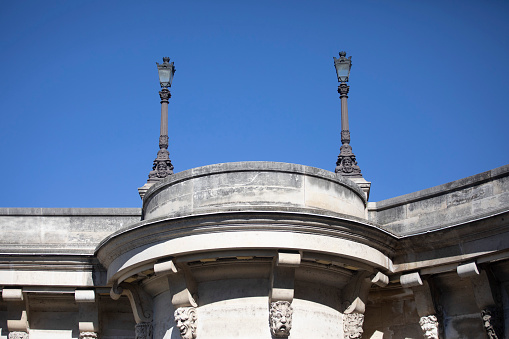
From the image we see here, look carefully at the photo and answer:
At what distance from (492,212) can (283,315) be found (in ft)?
14.6

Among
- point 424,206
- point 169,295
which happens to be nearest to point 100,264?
point 169,295

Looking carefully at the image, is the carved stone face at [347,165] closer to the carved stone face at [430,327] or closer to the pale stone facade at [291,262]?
the pale stone facade at [291,262]

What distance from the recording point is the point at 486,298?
18.4 m

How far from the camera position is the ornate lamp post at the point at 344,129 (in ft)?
76.3

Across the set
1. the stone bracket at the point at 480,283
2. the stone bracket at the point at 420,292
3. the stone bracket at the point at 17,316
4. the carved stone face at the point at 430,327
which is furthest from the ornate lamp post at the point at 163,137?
the stone bracket at the point at 480,283

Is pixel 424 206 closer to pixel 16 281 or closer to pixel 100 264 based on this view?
pixel 100 264

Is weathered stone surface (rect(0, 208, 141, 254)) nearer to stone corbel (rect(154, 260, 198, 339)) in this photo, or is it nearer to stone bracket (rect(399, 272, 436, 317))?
stone corbel (rect(154, 260, 198, 339))

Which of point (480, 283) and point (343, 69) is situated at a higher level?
point (343, 69)

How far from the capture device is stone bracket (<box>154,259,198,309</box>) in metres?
18.5

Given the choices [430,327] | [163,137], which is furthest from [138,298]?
[430,327]

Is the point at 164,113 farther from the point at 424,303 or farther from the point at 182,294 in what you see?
the point at 424,303

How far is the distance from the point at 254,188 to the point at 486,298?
505cm

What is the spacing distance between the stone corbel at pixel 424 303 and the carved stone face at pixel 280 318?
279 cm

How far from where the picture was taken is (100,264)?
20.7 m
